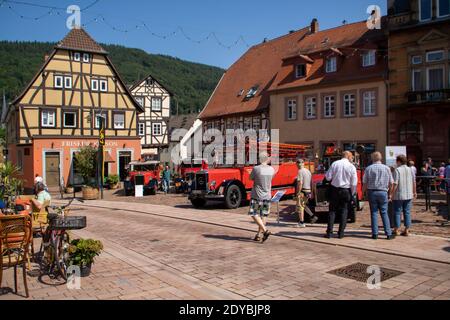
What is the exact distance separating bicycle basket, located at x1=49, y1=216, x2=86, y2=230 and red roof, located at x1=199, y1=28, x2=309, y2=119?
97.8ft

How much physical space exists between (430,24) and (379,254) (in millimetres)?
21454

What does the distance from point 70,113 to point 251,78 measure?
16584mm

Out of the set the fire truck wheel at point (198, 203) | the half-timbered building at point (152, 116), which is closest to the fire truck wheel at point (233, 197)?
the fire truck wheel at point (198, 203)

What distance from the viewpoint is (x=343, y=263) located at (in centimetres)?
756

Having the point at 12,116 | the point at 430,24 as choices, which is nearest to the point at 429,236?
the point at 430,24

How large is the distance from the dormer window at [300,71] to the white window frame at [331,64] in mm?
2039

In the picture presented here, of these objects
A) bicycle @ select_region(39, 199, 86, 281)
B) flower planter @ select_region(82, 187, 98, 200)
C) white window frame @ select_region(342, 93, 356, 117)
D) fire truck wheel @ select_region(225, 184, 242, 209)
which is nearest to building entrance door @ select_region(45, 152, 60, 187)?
flower planter @ select_region(82, 187, 98, 200)

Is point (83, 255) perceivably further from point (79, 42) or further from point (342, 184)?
point (79, 42)

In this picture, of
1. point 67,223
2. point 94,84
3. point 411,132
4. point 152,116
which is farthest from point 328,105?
point 67,223

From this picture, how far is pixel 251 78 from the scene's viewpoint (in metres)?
41.0

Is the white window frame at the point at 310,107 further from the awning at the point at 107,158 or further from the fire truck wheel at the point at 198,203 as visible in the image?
the fire truck wheel at the point at 198,203

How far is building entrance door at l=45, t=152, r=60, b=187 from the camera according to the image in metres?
33.6

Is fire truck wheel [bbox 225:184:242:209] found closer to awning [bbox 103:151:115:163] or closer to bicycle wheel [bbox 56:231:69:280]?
bicycle wheel [bbox 56:231:69:280]

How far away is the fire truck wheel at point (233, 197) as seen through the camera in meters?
16.9
